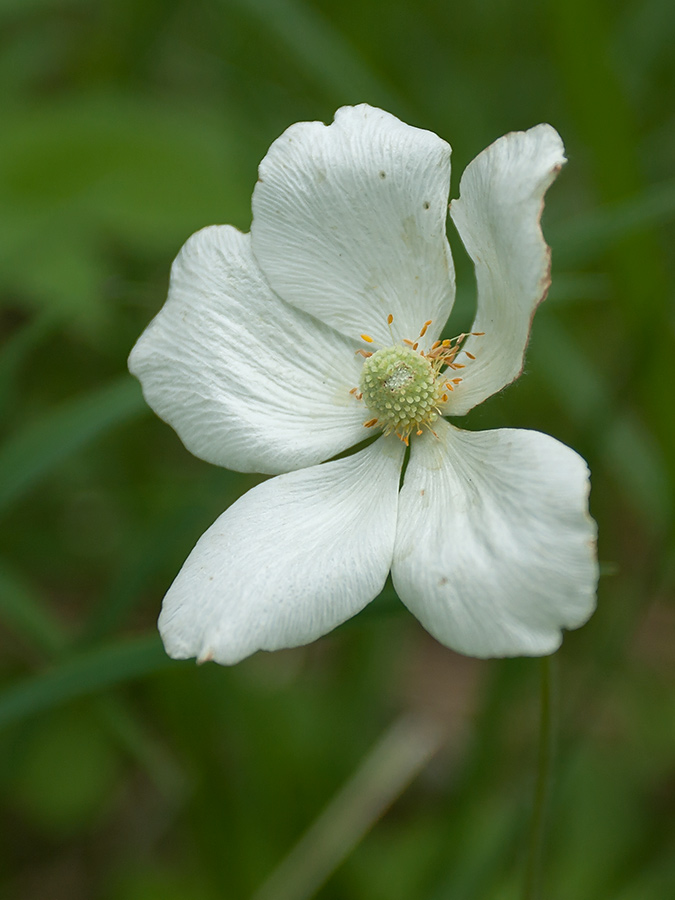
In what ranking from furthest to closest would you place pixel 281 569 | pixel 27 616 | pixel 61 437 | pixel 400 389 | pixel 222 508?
pixel 222 508 < pixel 27 616 < pixel 61 437 < pixel 400 389 < pixel 281 569

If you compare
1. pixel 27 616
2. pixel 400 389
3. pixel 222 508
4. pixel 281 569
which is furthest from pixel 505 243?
pixel 222 508

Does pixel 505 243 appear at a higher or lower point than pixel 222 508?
higher

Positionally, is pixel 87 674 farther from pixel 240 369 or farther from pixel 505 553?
pixel 505 553

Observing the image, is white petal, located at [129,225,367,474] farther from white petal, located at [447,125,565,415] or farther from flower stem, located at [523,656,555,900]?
flower stem, located at [523,656,555,900]

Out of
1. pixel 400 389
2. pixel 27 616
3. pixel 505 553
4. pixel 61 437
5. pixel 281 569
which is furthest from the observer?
pixel 27 616

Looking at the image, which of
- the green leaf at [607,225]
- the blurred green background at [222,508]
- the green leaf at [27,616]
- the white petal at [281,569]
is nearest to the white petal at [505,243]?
the white petal at [281,569]

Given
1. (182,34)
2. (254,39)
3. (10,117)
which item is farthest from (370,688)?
(182,34)
